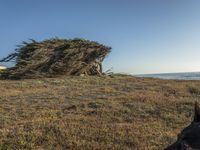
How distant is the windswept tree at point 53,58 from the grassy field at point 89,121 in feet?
46.3

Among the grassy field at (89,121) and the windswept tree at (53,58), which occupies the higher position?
the windswept tree at (53,58)

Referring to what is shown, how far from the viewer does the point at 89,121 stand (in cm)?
1331

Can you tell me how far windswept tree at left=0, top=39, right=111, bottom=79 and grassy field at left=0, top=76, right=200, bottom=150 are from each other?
46.3 ft

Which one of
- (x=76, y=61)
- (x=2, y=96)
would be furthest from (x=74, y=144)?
(x=76, y=61)

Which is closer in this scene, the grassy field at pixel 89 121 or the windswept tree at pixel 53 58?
the grassy field at pixel 89 121

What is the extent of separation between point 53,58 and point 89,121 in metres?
24.7

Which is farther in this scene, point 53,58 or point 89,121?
point 53,58

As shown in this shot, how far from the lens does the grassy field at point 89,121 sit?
1062cm

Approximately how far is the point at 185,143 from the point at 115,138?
5.26 metres

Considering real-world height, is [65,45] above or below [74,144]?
above

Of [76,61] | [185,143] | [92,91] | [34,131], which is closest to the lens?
[185,143]

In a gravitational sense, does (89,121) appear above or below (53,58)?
below

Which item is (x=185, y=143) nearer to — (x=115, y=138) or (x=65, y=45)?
(x=115, y=138)

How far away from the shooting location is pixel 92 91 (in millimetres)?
23312
